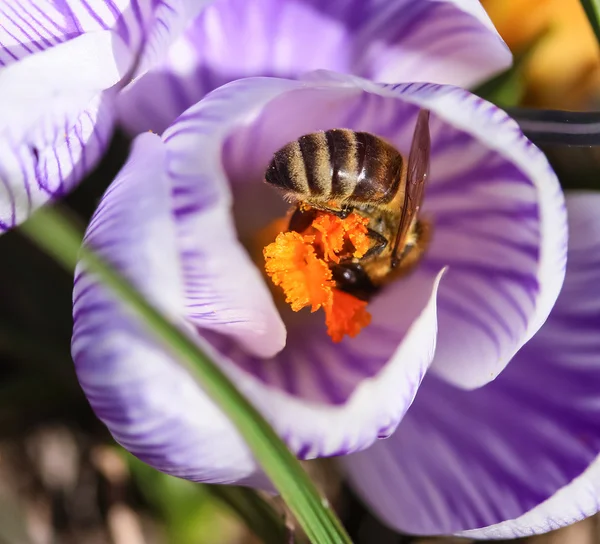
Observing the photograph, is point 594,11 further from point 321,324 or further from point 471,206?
point 321,324

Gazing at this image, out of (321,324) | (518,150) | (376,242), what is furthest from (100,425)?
(518,150)

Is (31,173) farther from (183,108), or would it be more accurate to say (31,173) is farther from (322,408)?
(322,408)

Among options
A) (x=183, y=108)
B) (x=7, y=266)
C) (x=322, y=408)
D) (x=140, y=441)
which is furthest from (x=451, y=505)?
(x=7, y=266)

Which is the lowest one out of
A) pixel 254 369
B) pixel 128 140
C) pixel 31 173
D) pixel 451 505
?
pixel 451 505

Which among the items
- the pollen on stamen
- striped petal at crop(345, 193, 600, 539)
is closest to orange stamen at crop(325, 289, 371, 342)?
the pollen on stamen

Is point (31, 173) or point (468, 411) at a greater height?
point (31, 173)

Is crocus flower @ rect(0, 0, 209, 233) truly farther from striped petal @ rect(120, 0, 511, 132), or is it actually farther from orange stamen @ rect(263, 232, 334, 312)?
orange stamen @ rect(263, 232, 334, 312)
